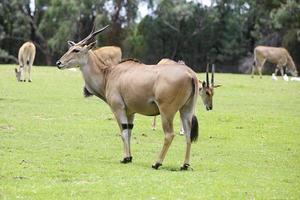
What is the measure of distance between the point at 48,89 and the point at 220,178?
57.9 feet

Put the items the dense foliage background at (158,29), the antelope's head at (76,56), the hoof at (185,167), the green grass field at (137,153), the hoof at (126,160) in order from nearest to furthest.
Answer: the green grass field at (137,153) → the hoof at (185,167) → the hoof at (126,160) → the antelope's head at (76,56) → the dense foliage background at (158,29)

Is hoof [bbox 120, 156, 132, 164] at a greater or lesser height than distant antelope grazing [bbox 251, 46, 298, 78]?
greater

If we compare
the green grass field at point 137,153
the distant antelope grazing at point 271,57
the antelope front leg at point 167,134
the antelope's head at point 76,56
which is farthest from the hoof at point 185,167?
the distant antelope grazing at point 271,57

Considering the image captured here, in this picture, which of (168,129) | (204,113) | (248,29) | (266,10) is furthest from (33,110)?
(248,29)

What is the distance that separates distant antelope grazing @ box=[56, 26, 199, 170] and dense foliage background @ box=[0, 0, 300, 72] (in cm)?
4138

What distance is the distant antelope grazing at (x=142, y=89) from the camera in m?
11.5

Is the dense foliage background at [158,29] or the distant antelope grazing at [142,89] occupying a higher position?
the distant antelope grazing at [142,89]

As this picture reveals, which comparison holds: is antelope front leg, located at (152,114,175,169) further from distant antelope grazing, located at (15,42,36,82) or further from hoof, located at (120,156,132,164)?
distant antelope grazing, located at (15,42,36,82)

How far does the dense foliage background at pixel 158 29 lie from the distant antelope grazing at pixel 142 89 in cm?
4138

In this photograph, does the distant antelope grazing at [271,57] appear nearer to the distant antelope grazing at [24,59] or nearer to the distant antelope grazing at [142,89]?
the distant antelope grazing at [24,59]

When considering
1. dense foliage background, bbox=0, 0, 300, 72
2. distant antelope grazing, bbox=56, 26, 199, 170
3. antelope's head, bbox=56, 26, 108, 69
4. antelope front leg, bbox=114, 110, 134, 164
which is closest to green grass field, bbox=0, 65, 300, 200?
antelope front leg, bbox=114, 110, 134, 164

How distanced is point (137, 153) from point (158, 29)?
151 feet

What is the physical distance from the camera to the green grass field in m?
9.71

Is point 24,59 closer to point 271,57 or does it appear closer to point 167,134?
point 271,57
